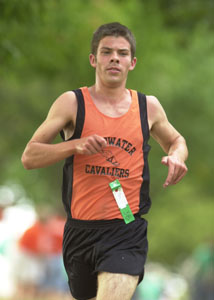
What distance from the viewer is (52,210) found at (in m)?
31.5

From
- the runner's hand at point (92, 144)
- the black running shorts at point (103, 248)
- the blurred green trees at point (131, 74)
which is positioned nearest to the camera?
the runner's hand at point (92, 144)

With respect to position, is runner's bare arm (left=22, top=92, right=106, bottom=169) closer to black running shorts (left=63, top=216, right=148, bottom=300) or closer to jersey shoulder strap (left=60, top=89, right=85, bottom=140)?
jersey shoulder strap (left=60, top=89, right=85, bottom=140)

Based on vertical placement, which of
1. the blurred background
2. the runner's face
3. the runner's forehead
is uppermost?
the runner's forehead

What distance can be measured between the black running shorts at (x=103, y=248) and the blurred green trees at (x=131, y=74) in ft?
12.1

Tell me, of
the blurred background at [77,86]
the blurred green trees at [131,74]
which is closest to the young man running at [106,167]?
the blurred green trees at [131,74]

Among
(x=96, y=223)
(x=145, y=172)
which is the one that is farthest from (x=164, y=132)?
(x=96, y=223)

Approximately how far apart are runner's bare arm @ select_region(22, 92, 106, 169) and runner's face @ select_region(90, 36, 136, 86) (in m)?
0.28

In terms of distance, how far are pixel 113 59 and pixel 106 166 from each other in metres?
0.74

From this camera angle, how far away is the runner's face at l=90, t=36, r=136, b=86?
568 centimetres

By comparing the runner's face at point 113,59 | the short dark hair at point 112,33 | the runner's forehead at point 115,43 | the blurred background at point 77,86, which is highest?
the short dark hair at point 112,33

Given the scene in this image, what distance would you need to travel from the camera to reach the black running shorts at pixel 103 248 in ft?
17.9

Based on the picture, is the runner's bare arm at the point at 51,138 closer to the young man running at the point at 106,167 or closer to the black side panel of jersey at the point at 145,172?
the young man running at the point at 106,167

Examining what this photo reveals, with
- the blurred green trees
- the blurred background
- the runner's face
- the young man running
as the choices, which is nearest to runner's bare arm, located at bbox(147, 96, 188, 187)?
the young man running

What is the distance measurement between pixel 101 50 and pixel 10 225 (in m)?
15.4
